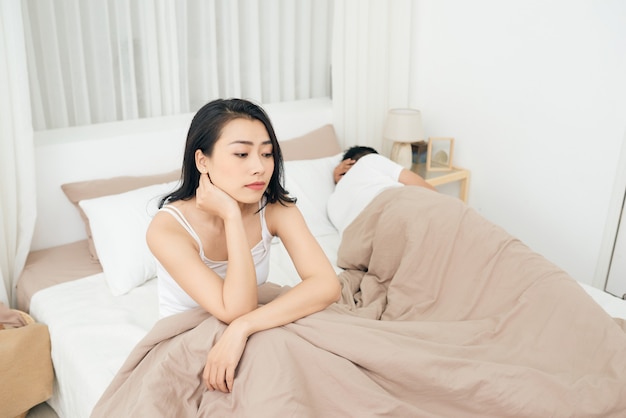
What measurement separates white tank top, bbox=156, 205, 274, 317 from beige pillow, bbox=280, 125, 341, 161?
1.16 metres

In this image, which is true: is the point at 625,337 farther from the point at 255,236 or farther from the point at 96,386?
the point at 96,386

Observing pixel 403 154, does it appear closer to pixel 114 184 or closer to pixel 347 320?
pixel 114 184

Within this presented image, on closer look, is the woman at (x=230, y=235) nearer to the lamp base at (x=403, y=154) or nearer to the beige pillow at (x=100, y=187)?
the beige pillow at (x=100, y=187)

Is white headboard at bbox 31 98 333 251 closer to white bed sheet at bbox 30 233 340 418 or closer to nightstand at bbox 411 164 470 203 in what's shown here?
white bed sheet at bbox 30 233 340 418

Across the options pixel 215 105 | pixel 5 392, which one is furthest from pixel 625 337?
pixel 5 392

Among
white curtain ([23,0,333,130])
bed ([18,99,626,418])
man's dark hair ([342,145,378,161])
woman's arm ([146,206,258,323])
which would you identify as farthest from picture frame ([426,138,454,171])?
woman's arm ([146,206,258,323])

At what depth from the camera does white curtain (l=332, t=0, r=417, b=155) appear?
2.96 m

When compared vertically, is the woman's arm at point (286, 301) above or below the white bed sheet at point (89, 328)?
above

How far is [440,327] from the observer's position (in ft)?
5.07

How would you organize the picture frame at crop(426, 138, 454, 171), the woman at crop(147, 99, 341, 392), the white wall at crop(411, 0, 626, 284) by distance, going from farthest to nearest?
the picture frame at crop(426, 138, 454, 171) → the white wall at crop(411, 0, 626, 284) → the woman at crop(147, 99, 341, 392)

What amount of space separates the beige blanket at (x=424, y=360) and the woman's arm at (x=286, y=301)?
0.03 meters

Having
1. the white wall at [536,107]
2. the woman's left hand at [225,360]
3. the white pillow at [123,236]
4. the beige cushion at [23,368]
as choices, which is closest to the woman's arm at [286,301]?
the woman's left hand at [225,360]

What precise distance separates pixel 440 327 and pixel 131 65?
1700 millimetres

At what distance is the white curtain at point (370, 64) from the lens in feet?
9.71
